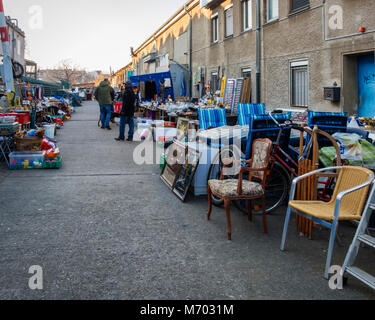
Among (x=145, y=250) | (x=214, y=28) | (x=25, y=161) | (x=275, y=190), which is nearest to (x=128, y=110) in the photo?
(x=25, y=161)

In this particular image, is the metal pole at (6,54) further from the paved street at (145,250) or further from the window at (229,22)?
the window at (229,22)

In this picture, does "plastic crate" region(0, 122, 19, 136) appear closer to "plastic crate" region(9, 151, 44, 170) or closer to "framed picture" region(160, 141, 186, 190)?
"plastic crate" region(9, 151, 44, 170)

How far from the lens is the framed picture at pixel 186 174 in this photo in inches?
252

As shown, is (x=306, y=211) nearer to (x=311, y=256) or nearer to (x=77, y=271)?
(x=311, y=256)

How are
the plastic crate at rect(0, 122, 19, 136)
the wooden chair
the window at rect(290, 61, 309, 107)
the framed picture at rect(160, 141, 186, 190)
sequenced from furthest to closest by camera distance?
the window at rect(290, 61, 309, 107), the plastic crate at rect(0, 122, 19, 136), the framed picture at rect(160, 141, 186, 190), the wooden chair

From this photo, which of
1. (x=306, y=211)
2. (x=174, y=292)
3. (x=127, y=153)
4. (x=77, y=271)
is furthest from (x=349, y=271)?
(x=127, y=153)

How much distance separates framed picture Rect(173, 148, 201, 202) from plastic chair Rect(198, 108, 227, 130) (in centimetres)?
204

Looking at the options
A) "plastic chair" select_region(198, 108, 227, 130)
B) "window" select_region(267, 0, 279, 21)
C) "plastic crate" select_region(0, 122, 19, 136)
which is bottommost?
"plastic crate" select_region(0, 122, 19, 136)

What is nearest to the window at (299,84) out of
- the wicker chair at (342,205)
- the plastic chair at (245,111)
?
the plastic chair at (245,111)

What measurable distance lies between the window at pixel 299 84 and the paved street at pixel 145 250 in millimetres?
6706

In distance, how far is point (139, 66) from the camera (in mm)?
46781

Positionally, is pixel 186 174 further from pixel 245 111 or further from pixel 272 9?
pixel 272 9

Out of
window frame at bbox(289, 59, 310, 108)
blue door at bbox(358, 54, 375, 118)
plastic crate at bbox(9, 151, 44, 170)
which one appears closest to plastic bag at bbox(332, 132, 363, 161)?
blue door at bbox(358, 54, 375, 118)

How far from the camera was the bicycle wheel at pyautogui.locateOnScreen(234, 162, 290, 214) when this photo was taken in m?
5.75
